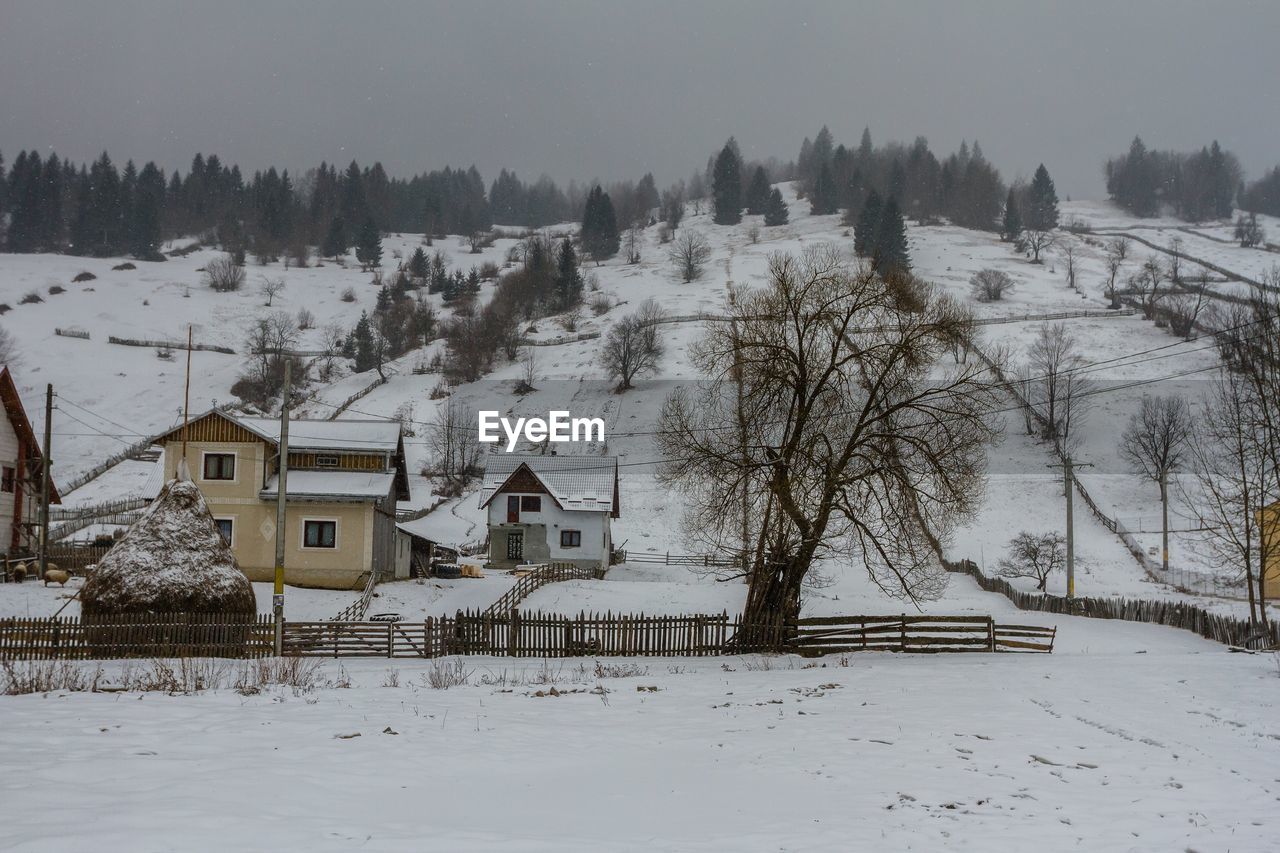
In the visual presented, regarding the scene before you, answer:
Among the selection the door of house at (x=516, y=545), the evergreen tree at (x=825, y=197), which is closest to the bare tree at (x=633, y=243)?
A: the evergreen tree at (x=825, y=197)

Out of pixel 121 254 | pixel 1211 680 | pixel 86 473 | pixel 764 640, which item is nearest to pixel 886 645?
pixel 764 640

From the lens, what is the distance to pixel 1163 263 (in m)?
147

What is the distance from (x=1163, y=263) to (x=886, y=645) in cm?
14811

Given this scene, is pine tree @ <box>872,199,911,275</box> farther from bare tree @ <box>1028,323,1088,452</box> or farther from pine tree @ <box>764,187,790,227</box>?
bare tree @ <box>1028,323,1088,452</box>

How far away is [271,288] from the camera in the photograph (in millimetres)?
143750

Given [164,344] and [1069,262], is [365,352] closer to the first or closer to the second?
[164,344]

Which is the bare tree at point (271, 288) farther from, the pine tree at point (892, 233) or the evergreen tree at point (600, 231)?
the pine tree at point (892, 233)

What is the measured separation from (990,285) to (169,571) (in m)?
121

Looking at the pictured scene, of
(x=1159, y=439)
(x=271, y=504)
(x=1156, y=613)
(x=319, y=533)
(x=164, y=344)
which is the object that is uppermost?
(x=164, y=344)

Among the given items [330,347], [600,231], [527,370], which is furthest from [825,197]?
[330,347]

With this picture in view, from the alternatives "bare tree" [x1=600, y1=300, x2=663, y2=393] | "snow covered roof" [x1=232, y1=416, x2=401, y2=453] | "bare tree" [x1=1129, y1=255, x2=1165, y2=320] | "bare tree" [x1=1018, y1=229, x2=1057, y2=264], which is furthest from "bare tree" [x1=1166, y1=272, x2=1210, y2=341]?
"snow covered roof" [x1=232, y1=416, x2=401, y2=453]

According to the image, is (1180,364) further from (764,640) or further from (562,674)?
(562,674)

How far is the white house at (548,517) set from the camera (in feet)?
190

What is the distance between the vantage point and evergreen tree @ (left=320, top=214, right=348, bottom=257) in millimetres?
184250
